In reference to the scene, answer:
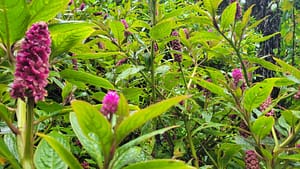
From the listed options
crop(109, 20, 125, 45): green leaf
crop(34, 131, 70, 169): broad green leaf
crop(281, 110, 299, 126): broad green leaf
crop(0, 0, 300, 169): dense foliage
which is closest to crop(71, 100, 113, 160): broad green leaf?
crop(0, 0, 300, 169): dense foliage

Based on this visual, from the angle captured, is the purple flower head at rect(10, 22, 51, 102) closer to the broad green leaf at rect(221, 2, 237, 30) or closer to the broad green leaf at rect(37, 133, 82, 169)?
the broad green leaf at rect(37, 133, 82, 169)

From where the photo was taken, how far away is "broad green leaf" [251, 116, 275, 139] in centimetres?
101

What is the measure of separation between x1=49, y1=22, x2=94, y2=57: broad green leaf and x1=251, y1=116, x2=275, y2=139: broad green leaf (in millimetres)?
469

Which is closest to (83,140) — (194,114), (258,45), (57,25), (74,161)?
(74,161)

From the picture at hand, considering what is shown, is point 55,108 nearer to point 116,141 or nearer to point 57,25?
point 57,25

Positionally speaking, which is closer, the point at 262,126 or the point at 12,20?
the point at 12,20

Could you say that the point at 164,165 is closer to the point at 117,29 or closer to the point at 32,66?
the point at 32,66

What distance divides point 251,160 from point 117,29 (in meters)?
0.60

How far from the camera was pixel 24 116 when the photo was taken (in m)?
0.73

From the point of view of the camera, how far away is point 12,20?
70 cm

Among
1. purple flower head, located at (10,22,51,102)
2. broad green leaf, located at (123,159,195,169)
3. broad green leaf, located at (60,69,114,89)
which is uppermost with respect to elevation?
purple flower head, located at (10,22,51,102)

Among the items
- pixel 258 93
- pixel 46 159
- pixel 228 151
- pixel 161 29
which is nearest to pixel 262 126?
pixel 258 93

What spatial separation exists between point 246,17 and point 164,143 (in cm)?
54

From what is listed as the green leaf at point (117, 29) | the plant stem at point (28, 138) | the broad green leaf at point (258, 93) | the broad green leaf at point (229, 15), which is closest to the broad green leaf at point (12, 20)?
the plant stem at point (28, 138)
